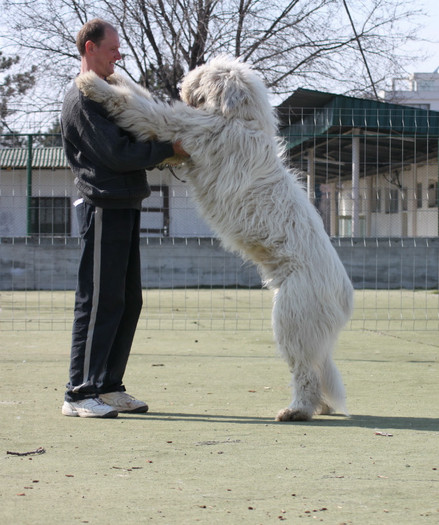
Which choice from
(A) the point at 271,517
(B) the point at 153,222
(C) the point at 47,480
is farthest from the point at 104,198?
(B) the point at 153,222

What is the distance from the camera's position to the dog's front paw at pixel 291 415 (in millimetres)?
4468

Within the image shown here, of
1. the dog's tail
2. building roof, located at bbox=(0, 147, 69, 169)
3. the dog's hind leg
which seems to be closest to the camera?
the dog's hind leg

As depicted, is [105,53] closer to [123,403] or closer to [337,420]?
[123,403]

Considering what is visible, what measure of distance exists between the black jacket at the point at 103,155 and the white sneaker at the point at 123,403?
3.76ft

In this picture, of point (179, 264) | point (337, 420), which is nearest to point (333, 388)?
point (337, 420)

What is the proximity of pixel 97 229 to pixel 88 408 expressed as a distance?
3.37 feet

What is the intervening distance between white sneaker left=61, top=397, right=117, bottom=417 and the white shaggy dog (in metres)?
0.97

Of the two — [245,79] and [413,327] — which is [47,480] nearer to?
[245,79]

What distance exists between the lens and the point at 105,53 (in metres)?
4.68

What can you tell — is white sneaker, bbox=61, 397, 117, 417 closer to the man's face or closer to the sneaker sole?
the sneaker sole

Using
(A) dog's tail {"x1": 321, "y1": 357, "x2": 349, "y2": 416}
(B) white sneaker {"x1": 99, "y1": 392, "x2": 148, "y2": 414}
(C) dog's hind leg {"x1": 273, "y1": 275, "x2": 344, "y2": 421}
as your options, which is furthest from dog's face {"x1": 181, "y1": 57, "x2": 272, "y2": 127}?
(B) white sneaker {"x1": 99, "y1": 392, "x2": 148, "y2": 414}

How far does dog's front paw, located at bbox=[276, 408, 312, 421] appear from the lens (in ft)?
14.7

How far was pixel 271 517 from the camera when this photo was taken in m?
2.71

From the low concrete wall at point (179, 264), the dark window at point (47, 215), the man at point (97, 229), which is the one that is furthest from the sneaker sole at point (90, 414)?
the low concrete wall at point (179, 264)
